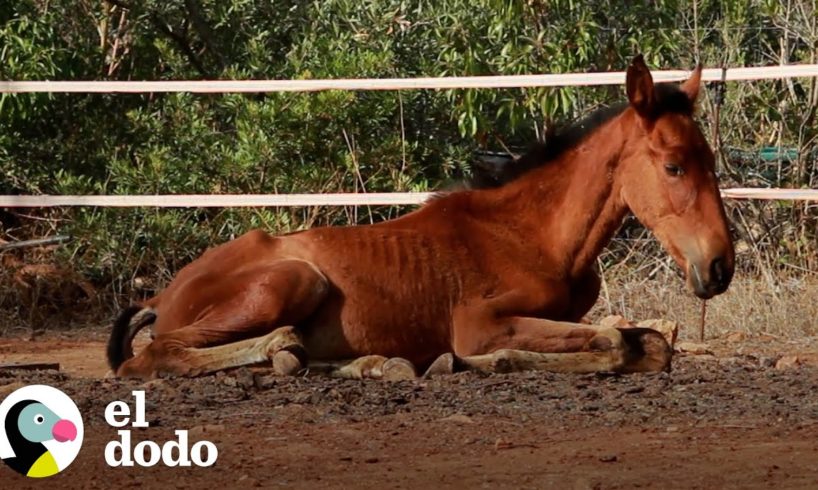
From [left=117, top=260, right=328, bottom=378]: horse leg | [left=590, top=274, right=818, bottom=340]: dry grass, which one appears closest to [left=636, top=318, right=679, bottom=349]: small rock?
[left=590, top=274, right=818, bottom=340]: dry grass

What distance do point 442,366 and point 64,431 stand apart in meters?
2.16

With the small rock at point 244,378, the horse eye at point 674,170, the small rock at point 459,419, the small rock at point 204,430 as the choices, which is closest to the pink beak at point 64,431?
the small rock at point 204,430

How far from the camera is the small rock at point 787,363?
848cm

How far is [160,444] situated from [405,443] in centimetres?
99

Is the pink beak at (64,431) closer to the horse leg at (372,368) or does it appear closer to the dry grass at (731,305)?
the horse leg at (372,368)

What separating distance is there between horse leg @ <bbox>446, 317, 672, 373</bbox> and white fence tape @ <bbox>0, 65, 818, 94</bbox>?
2.77m

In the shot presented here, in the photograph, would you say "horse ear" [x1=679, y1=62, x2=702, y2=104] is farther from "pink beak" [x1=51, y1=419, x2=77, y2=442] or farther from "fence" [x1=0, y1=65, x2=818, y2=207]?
"pink beak" [x1=51, y1=419, x2=77, y2=442]

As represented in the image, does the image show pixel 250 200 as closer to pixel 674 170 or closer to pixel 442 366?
pixel 442 366

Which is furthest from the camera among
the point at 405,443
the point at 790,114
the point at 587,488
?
the point at 790,114

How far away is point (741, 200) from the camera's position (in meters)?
11.3

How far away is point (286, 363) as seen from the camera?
301 inches

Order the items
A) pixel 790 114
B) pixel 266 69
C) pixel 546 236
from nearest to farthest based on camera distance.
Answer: pixel 546 236 < pixel 790 114 < pixel 266 69

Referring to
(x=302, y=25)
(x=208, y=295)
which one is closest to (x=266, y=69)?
(x=302, y=25)

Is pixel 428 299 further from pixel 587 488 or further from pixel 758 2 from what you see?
pixel 758 2
